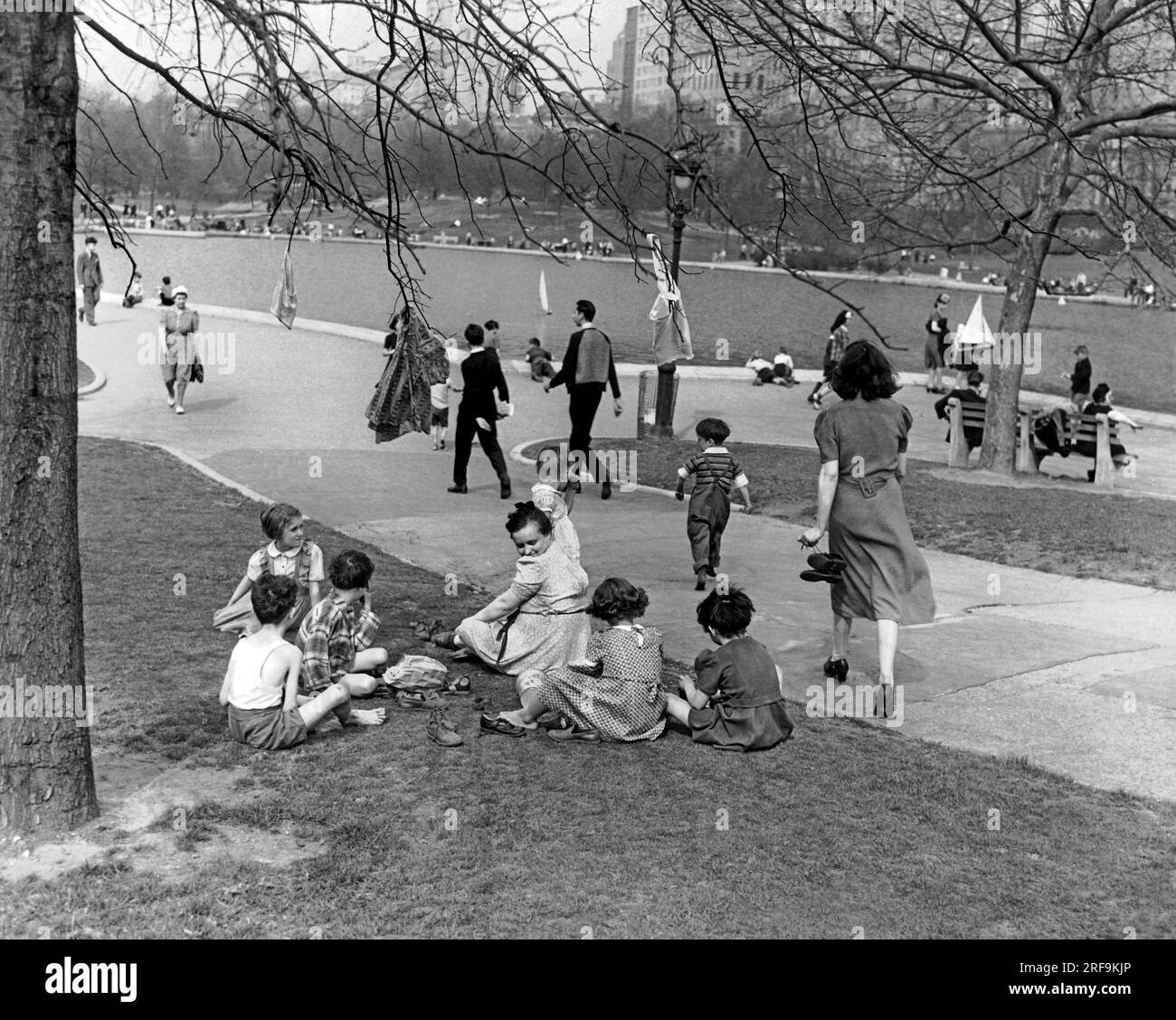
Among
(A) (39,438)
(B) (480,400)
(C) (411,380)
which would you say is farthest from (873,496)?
(B) (480,400)

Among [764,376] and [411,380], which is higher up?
[411,380]

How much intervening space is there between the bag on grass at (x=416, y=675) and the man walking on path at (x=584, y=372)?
6.87m

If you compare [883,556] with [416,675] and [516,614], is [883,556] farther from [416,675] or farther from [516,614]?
[416,675]

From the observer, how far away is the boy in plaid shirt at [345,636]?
758 centimetres

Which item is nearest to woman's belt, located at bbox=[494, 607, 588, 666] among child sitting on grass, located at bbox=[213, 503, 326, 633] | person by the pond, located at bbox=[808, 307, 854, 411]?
child sitting on grass, located at bbox=[213, 503, 326, 633]

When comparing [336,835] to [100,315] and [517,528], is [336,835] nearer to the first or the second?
[517,528]

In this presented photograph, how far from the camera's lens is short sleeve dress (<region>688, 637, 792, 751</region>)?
22.9ft

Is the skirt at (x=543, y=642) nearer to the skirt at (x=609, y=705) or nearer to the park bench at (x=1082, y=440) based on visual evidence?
the skirt at (x=609, y=705)

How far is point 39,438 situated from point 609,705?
2.88m

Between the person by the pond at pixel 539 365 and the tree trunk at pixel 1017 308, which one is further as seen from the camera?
the person by the pond at pixel 539 365

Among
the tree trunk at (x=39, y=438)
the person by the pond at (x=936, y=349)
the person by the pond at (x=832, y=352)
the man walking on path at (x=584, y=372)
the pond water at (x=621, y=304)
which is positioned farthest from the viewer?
the pond water at (x=621, y=304)

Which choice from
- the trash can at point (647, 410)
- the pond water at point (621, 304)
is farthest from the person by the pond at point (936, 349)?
the trash can at point (647, 410)

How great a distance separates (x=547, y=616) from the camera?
7.85m

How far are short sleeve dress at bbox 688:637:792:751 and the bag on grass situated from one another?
145cm
